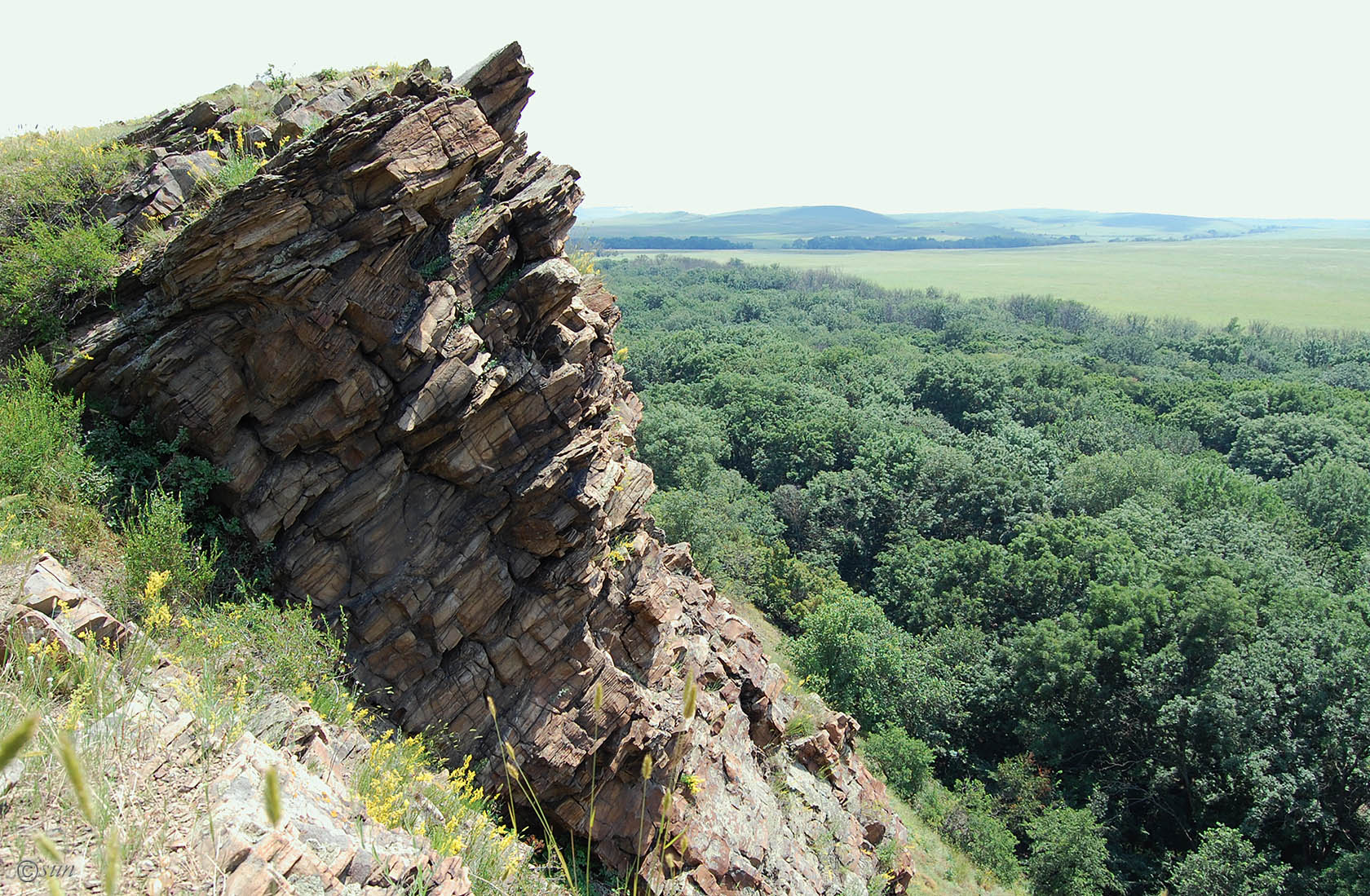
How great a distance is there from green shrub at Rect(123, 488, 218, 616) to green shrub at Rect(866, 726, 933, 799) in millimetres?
22935

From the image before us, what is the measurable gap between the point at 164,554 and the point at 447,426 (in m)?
3.45

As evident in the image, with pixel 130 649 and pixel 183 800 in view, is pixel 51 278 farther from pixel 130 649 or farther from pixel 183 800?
pixel 183 800

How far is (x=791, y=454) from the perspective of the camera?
2290 inches

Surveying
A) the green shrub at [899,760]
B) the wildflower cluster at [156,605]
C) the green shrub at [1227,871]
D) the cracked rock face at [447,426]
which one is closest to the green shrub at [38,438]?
the cracked rock face at [447,426]

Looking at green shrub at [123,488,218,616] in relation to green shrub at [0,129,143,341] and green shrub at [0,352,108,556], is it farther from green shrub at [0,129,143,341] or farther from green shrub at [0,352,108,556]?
green shrub at [0,129,143,341]

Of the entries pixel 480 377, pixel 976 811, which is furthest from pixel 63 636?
pixel 976 811

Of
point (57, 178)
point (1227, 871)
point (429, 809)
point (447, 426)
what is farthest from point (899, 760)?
point (57, 178)

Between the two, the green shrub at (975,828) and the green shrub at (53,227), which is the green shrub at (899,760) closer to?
the green shrub at (975,828)

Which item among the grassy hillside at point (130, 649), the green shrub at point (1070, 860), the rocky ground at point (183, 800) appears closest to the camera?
the rocky ground at point (183, 800)

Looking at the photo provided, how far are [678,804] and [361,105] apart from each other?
11.2 m

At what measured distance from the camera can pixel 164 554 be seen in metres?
8.01

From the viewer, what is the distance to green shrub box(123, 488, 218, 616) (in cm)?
780

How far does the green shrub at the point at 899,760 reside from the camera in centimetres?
2569

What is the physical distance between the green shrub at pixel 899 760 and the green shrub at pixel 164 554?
75.2 feet
